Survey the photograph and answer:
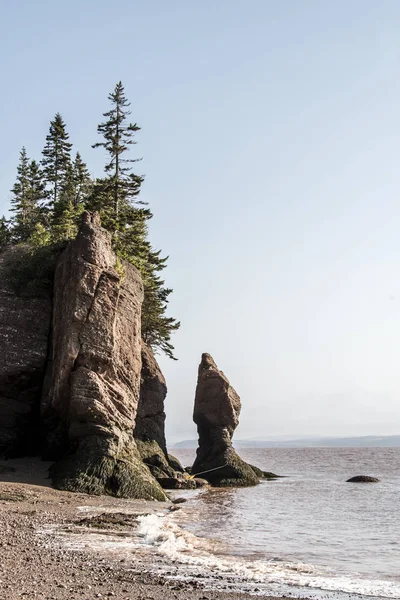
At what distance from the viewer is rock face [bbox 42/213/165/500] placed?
91.4ft

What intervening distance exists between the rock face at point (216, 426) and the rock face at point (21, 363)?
1792cm

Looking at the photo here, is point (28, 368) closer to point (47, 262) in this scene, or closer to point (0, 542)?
point (47, 262)

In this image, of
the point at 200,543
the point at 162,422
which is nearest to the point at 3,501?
the point at 200,543

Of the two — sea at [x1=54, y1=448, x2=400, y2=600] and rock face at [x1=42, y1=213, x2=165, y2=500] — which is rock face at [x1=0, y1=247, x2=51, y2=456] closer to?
rock face at [x1=42, y1=213, x2=165, y2=500]

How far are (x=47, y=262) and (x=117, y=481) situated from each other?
13.6 metres

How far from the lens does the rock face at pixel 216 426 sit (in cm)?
4600

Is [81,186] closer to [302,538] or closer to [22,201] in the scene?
[22,201]

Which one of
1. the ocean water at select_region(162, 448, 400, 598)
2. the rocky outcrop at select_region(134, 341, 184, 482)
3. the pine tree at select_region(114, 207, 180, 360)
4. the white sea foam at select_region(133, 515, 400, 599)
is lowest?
the ocean water at select_region(162, 448, 400, 598)

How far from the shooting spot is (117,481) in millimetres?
27516

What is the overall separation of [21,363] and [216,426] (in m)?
22.0

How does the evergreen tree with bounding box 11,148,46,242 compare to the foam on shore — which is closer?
the foam on shore

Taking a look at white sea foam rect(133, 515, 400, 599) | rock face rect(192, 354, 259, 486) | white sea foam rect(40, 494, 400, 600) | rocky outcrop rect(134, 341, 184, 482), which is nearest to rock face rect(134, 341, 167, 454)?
rocky outcrop rect(134, 341, 184, 482)

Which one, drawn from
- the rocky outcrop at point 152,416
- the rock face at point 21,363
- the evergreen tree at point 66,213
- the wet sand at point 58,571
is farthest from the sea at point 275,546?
the evergreen tree at point 66,213

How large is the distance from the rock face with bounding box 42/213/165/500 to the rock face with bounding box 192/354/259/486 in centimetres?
1597
